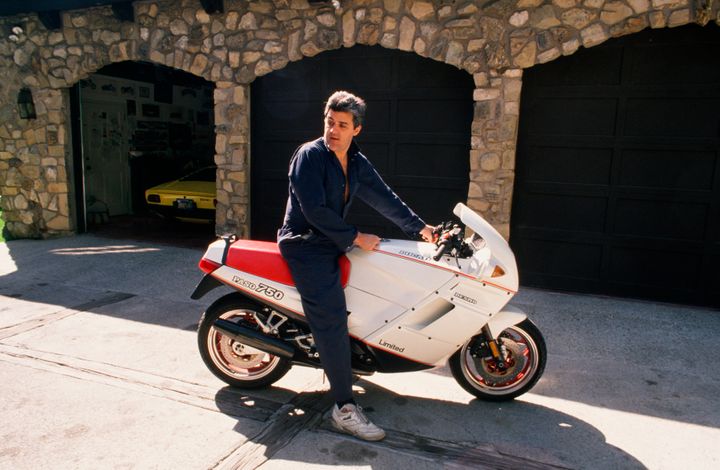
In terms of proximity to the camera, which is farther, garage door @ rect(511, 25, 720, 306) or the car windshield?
the car windshield

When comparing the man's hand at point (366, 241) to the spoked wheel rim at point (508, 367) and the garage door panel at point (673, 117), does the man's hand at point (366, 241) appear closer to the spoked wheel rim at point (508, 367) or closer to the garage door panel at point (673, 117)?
the spoked wheel rim at point (508, 367)

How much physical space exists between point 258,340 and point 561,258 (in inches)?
171

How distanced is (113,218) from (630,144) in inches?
377

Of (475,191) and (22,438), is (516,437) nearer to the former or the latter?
(22,438)

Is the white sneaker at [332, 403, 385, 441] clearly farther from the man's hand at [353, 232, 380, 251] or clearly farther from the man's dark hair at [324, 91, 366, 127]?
the man's dark hair at [324, 91, 366, 127]

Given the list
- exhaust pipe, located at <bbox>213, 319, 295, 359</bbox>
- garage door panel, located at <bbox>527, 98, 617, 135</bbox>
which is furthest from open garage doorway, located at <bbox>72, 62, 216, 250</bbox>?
exhaust pipe, located at <bbox>213, 319, 295, 359</bbox>

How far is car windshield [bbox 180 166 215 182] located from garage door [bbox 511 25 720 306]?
6085mm

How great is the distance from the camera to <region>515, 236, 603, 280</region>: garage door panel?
6.34 m

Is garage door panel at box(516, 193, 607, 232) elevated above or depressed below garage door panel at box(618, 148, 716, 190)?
below

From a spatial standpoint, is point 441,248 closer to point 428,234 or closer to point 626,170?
point 428,234

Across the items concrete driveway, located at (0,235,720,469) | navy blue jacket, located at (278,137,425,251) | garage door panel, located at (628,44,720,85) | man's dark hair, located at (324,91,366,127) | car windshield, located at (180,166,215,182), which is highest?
garage door panel, located at (628,44,720,85)

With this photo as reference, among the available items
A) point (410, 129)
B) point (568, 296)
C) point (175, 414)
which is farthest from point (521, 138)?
point (175, 414)

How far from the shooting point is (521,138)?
6.43 meters

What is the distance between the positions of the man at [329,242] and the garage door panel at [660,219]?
4.16m
